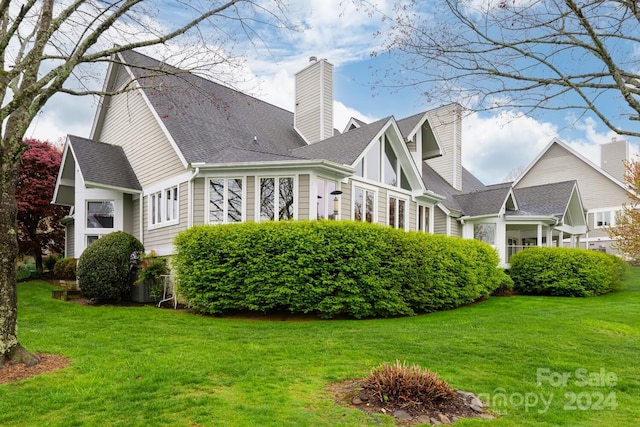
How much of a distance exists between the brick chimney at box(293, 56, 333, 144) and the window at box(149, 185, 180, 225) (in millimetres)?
6860

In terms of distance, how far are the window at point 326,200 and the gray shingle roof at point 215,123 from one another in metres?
1.31

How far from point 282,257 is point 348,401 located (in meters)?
5.90

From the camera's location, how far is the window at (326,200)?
40.5ft

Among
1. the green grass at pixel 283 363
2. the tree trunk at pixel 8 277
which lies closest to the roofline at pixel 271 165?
the green grass at pixel 283 363

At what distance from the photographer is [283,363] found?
20.4 feet

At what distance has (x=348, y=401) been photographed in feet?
15.6

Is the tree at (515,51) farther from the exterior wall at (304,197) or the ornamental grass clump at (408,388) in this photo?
the exterior wall at (304,197)

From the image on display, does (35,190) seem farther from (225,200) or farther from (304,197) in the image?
(304,197)

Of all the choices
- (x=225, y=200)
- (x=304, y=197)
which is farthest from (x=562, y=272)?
(x=225, y=200)

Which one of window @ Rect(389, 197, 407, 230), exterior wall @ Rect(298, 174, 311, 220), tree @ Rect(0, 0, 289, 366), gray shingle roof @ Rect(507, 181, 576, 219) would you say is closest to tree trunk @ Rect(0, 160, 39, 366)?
tree @ Rect(0, 0, 289, 366)

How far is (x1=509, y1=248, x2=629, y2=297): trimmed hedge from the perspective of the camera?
16.9 m

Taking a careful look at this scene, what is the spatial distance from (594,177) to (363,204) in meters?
22.5

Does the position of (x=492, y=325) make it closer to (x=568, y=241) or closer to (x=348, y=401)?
(x=348, y=401)

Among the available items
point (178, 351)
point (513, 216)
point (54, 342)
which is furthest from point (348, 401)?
point (513, 216)
